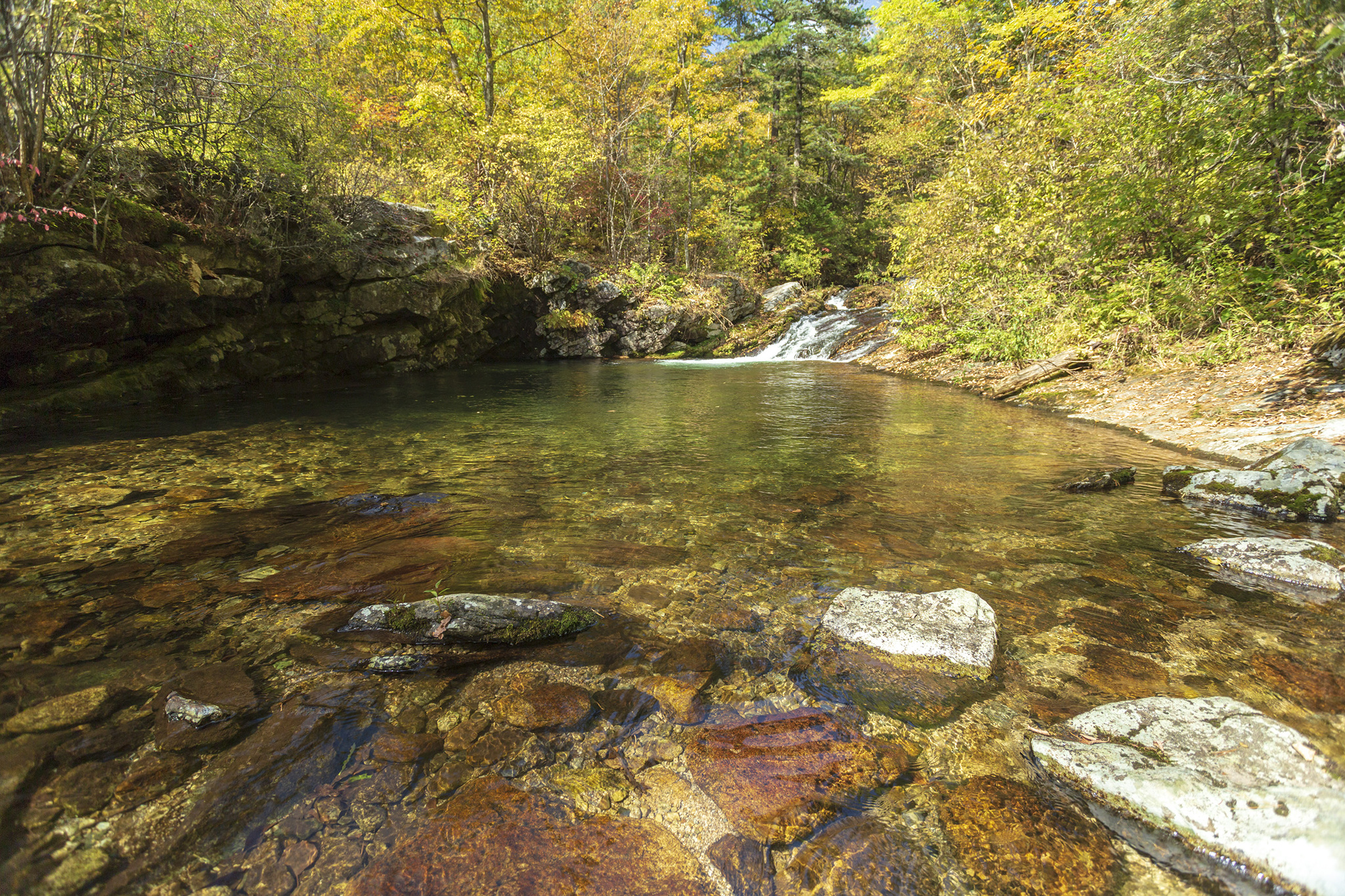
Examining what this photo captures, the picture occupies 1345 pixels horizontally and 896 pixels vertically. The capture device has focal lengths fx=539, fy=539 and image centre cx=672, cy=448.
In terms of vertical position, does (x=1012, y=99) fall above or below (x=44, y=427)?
above

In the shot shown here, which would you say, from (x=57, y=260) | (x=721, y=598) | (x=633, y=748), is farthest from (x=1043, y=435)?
(x=57, y=260)

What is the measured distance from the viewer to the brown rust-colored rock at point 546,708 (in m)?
2.25

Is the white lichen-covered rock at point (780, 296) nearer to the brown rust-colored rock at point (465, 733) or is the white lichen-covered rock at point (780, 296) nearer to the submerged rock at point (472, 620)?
the submerged rock at point (472, 620)

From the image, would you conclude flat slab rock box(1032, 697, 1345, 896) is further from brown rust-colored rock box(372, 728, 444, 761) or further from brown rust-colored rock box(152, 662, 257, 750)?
brown rust-colored rock box(152, 662, 257, 750)

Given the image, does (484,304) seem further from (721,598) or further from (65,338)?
(721,598)

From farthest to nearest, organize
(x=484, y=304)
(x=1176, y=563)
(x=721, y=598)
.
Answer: (x=484, y=304) → (x=1176, y=563) → (x=721, y=598)

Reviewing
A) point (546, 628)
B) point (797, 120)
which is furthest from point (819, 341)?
point (546, 628)

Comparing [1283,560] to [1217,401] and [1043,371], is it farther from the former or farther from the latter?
[1043,371]

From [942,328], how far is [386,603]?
14.9 m

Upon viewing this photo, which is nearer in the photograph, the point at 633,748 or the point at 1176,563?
the point at 633,748

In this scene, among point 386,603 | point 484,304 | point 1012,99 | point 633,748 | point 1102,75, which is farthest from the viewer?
point 484,304

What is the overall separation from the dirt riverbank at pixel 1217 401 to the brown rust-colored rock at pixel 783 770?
633cm

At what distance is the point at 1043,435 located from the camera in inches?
287

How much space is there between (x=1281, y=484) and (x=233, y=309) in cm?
1467
